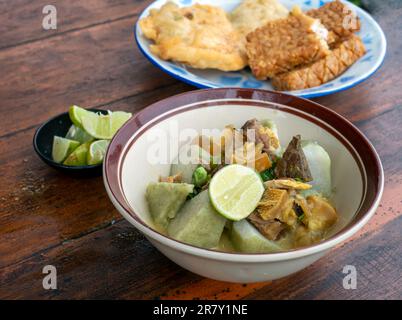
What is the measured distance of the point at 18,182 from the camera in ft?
4.87

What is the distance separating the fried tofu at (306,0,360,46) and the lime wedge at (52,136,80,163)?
1.10 metres

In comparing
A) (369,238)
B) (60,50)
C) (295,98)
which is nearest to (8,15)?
(60,50)

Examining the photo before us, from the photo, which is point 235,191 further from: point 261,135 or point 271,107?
point 271,107

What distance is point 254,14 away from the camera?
216cm

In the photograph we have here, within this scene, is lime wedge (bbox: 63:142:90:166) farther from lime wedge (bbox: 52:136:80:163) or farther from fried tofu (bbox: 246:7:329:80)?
fried tofu (bbox: 246:7:329:80)

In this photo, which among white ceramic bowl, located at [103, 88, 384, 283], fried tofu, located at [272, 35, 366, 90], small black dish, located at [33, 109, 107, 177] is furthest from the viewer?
fried tofu, located at [272, 35, 366, 90]

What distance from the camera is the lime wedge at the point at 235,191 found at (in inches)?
44.3

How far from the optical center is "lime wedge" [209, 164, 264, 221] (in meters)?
1.13

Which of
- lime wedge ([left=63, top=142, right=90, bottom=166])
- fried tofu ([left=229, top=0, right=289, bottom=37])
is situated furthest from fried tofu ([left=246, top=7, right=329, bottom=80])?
lime wedge ([left=63, top=142, right=90, bottom=166])

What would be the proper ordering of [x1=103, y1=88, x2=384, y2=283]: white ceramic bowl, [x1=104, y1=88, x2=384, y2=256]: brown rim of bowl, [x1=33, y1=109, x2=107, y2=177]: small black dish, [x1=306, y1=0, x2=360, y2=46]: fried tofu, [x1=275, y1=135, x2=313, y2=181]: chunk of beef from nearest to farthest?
[x1=103, y1=88, x2=384, y2=283]: white ceramic bowl
[x1=104, y1=88, x2=384, y2=256]: brown rim of bowl
[x1=275, y1=135, x2=313, y2=181]: chunk of beef
[x1=33, y1=109, x2=107, y2=177]: small black dish
[x1=306, y1=0, x2=360, y2=46]: fried tofu

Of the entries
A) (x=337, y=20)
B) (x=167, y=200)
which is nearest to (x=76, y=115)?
(x=167, y=200)

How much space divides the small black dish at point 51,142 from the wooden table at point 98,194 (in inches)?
1.9
